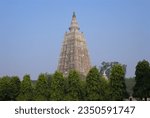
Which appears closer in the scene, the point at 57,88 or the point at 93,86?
the point at 93,86

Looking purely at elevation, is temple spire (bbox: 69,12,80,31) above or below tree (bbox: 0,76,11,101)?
above

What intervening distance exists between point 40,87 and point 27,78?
10.0ft

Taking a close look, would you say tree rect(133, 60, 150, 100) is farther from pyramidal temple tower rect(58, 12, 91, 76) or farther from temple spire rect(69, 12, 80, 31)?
temple spire rect(69, 12, 80, 31)

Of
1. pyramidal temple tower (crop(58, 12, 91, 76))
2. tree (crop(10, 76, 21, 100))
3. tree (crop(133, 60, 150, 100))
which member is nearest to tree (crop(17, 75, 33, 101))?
tree (crop(10, 76, 21, 100))

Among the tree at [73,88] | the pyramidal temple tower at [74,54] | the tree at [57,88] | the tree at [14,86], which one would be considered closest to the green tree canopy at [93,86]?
the tree at [73,88]

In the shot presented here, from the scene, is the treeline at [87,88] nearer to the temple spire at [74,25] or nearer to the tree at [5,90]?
the tree at [5,90]

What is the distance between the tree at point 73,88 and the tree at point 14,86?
906cm

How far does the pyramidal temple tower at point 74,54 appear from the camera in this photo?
13150 cm

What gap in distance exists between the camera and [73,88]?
5662cm

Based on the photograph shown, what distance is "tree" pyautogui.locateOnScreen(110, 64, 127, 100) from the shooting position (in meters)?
54.2

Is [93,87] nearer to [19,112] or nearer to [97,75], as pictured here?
[97,75]

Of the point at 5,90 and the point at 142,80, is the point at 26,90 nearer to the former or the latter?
the point at 5,90

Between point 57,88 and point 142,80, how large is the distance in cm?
1319

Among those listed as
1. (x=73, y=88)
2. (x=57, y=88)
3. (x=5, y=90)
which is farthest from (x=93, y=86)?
(x=5, y=90)
